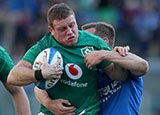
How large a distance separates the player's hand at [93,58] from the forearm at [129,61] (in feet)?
0.15

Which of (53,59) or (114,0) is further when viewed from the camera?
(114,0)

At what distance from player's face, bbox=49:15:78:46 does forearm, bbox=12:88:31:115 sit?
1.05 metres

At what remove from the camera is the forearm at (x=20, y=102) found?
545 centimetres

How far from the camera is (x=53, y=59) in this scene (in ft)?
15.0

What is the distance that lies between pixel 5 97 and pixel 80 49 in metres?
5.86

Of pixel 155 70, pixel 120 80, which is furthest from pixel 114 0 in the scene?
pixel 120 80

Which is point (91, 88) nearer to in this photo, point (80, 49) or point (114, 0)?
point (80, 49)

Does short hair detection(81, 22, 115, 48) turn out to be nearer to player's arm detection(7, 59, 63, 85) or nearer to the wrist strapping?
player's arm detection(7, 59, 63, 85)

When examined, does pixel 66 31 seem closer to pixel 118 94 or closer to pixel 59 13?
pixel 59 13

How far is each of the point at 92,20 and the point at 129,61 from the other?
728 cm

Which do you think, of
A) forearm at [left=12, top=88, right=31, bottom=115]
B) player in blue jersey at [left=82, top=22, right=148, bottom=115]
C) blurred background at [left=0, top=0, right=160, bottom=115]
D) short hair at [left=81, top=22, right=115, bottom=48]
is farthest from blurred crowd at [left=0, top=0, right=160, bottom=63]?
player in blue jersey at [left=82, top=22, right=148, bottom=115]

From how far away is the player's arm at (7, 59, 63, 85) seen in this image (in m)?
4.46

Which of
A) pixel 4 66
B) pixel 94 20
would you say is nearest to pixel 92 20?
pixel 94 20

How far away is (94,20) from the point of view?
38.5 ft
